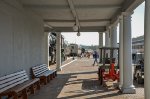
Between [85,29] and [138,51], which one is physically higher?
[85,29]

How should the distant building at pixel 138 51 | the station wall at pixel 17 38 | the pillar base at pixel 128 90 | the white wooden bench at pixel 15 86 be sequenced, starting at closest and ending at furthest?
the white wooden bench at pixel 15 86, the station wall at pixel 17 38, the pillar base at pixel 128 90, the distant building at pixel 138 51

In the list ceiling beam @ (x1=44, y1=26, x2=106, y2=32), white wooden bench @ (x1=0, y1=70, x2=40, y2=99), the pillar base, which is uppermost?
ceiling beam @ (x1=44, y1=26, x2=106, y2=32)

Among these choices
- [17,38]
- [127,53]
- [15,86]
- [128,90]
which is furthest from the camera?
[127,53]

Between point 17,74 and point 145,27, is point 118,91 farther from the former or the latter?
point 145,27

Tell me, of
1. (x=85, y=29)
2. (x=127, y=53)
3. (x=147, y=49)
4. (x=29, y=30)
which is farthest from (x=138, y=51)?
(x=147, y=49)

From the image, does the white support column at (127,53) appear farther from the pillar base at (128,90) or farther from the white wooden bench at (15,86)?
the white wooden bench at (15,86)

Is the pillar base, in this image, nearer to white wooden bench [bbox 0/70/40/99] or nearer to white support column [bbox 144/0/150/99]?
white wooden bench [bbox 0/70/40/99]

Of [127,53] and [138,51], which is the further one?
[138,51]

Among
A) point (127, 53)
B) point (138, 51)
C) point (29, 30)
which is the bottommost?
point (127, 53)

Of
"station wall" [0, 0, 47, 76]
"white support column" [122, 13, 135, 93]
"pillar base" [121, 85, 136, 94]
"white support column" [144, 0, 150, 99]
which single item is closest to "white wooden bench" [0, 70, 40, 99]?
"station wall" [0, 0, 47, 76]

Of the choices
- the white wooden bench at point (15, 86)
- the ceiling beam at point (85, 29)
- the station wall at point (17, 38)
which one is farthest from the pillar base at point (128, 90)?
the ceiling beam at point (85, 29)

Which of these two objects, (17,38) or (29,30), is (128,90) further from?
(29,30)

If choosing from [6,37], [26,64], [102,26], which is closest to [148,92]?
[6,37]

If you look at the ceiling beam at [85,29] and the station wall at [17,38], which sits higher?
the ceiling beam at [85,29]
